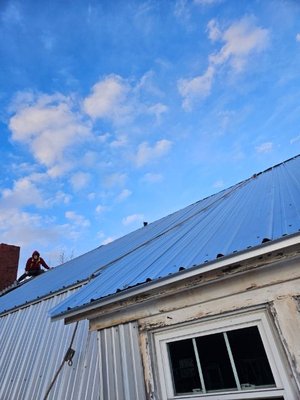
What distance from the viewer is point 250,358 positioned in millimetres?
2395

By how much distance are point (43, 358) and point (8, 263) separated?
12.7 metres

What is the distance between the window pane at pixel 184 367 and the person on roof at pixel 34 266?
1282 cm

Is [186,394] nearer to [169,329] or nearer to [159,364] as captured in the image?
[159,364]

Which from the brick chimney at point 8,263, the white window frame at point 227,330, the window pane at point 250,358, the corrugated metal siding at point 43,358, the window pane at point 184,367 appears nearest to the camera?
the white window frame at point 227,330

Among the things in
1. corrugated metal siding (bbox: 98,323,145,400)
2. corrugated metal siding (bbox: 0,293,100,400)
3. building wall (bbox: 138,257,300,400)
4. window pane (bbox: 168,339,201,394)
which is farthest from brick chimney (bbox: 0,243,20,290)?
window pane (bbox: 168,339,201,394)

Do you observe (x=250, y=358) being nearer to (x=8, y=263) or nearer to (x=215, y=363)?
(x=215, y=363)

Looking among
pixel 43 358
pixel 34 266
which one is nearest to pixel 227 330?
pixel 43 358

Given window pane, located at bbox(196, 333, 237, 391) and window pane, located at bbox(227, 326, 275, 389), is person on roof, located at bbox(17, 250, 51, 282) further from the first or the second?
window pane, located at bbox(227, 326, 275, 389)

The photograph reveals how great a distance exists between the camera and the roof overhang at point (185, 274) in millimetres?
2223

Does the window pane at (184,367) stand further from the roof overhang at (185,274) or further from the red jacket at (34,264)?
the red jacket at (34,264)

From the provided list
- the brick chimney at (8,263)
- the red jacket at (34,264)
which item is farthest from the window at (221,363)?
the brick chimney at (8,263)

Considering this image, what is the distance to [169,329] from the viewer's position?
2.88 meters

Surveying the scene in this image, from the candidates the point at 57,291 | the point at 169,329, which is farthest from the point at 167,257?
the point at 57,291

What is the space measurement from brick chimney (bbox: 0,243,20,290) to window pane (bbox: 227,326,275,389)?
16.2 meters
